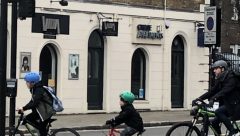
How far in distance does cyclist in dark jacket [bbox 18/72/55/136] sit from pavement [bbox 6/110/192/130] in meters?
7.56

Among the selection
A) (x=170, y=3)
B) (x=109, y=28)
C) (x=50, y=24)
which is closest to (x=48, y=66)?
(x=50, y=24)

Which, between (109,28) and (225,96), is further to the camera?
(109,28)

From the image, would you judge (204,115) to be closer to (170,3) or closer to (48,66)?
(48,66)

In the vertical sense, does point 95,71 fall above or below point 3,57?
below

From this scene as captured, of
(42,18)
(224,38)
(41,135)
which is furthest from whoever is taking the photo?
(224,38)

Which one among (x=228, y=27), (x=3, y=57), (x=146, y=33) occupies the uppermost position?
(x=228, y=27)

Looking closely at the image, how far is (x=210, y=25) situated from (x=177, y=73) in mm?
7571

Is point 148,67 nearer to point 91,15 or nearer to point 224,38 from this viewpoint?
point 91,15

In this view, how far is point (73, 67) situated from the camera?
77.2 ft

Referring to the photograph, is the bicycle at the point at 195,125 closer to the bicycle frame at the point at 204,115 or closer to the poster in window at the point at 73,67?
the bicycle frame at the point at 204,115

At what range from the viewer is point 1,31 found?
35.0 ft

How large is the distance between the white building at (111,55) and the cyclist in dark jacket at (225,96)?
11295mm

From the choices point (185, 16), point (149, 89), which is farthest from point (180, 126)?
point (185, 16)

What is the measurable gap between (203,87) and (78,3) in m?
8.39
